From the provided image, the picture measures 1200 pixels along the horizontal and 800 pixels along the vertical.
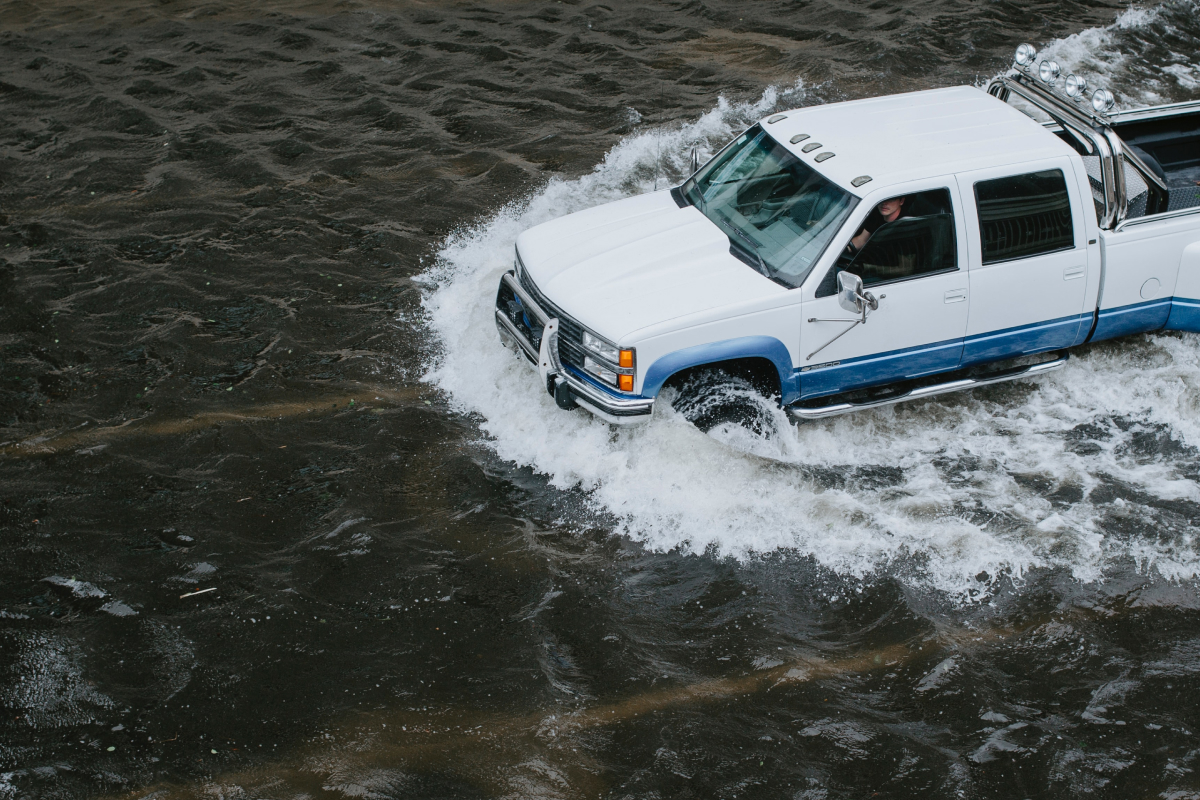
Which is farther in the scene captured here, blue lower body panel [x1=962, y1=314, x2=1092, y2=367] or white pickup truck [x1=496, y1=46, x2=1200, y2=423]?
blue lower body panel [x1=962, y1=314, x2=1092, y2=367]

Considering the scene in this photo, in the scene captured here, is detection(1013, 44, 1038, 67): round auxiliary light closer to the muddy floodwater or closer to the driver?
the driver

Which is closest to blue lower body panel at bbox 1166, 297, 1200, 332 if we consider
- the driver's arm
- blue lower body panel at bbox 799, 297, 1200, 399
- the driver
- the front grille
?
blue lower body panel at bbox 799, 297, 1200, 399

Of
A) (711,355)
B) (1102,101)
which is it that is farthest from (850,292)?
(1102,101)

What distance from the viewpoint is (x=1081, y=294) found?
6312 mm

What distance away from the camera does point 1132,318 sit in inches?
260

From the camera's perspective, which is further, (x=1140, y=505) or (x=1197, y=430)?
A: (x=1197, y=430)

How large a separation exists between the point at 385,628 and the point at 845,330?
3.29 meters

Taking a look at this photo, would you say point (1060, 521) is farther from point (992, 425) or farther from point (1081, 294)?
point (1081, 294)

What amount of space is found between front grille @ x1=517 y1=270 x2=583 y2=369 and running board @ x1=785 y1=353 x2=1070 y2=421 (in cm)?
144

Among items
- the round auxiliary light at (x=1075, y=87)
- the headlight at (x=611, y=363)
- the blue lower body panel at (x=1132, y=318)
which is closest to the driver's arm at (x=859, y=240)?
the headlight at (x=611, y=363)

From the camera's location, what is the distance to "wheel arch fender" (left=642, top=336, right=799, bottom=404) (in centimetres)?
562

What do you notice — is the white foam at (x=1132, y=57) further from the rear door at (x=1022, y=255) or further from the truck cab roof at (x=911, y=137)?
the rear door at (x=1022, y=255)

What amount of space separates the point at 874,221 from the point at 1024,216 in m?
1.06

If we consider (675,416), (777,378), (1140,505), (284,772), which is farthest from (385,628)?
(1140,505)
